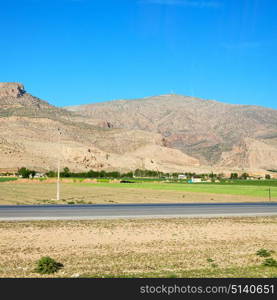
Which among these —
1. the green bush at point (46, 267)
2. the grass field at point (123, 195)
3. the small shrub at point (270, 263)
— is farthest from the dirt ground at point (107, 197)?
the small shrub at point (270, 263)

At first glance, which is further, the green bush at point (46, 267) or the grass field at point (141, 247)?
the grass field at point (141, 247)

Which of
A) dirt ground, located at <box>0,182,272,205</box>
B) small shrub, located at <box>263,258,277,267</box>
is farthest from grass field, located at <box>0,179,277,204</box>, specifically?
small shrub, located at <box>263,258,277,267</box>

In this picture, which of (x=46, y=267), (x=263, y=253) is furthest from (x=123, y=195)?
(x=46, y=267)

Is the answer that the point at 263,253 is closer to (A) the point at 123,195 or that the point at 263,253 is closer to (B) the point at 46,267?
(B) the point at 46,267

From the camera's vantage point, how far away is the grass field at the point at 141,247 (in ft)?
49.4

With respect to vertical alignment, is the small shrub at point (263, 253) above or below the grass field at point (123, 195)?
below

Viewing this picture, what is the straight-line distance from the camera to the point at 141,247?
759 inches

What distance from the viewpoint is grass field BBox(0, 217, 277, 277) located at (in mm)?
15055

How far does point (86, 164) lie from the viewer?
193 m

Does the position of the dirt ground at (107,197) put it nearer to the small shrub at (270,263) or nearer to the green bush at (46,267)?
the green bush at (46,267)

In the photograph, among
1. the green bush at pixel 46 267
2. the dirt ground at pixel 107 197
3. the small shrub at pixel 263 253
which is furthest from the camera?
the dirt ground at pixel 107 197

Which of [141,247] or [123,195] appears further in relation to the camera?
[123,195]
